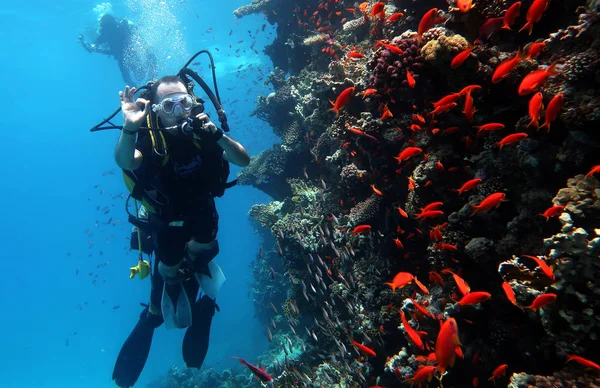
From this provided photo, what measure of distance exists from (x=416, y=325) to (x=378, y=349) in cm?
143

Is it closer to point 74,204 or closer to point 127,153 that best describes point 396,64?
point 127,153

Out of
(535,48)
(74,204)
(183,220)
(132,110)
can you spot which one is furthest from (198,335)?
(74,204)

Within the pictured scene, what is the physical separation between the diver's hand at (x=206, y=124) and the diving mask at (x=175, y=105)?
26 centimetres

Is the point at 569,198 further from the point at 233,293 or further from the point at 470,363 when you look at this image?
the point at 233,293

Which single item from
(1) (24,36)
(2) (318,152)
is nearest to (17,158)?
(1) (24,36)

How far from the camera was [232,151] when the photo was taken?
4957 millimetres

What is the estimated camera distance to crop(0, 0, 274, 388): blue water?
3331 cm

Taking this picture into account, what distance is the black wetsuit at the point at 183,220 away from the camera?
15.5 ft

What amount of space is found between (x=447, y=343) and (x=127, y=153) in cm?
444

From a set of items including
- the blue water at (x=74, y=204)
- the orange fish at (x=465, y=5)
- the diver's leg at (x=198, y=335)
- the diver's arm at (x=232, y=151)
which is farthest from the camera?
the blue water at (x=74, y=204)

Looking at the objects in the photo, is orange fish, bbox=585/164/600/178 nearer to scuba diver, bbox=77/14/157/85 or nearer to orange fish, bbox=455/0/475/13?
orange fish, bbox=455/0/475/13

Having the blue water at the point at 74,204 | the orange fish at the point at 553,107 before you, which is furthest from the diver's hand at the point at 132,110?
the blue water at the point at 74,204

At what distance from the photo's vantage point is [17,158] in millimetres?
98188

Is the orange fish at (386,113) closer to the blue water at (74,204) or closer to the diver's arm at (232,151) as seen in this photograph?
the diver's arm at (232,151)
